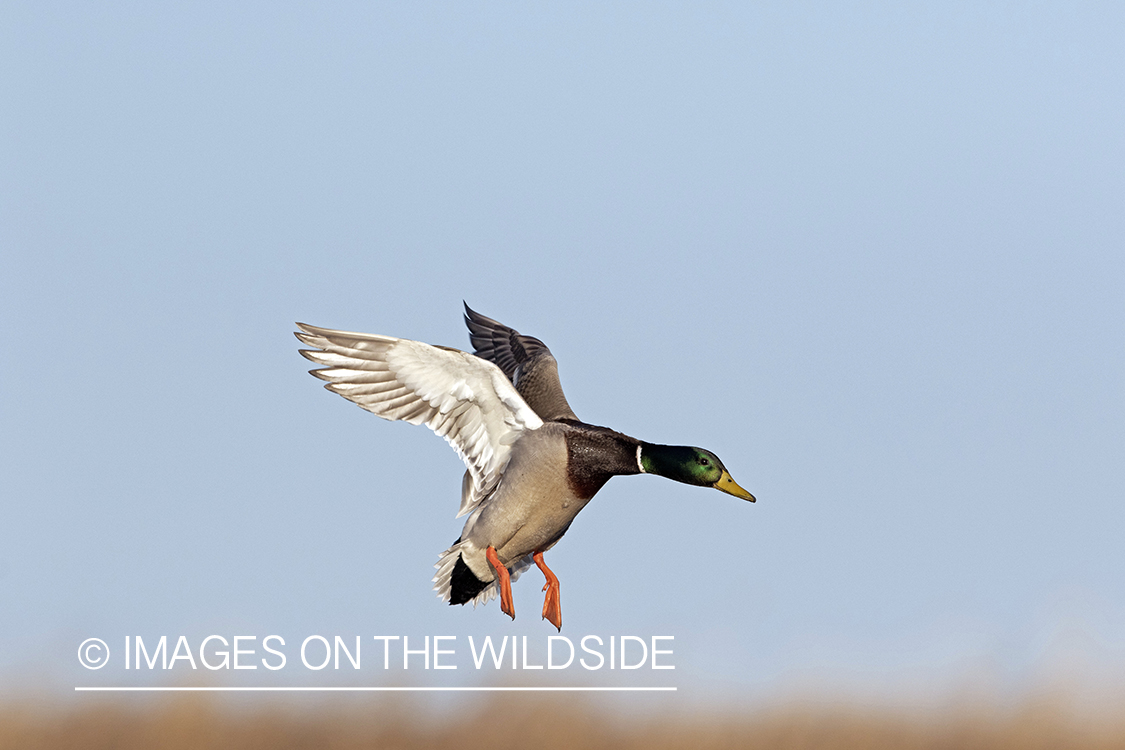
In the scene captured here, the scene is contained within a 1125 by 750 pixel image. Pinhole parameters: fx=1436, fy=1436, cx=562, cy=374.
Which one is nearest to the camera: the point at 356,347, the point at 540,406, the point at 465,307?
the point at 356,347

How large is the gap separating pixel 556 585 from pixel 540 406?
2.00 metres

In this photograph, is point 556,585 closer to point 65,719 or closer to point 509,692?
point 509,692

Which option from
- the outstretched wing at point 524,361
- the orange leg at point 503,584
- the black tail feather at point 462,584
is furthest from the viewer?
the outstretched wing at point 524,361

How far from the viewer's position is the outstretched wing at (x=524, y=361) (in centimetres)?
1055

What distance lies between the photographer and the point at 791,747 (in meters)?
8.71

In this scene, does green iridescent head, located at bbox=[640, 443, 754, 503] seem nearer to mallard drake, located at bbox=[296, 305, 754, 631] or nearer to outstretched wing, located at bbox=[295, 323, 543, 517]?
mallard drake, located at bbox=[296, 305, 754, 631]

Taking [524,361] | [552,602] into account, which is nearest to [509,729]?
[552,602]

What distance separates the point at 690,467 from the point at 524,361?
3.11 meters

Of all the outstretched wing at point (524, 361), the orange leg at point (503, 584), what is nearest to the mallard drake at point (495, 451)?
the orange leg at point (503, 584)

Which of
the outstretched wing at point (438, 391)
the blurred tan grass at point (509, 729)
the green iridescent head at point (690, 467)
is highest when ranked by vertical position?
the outstretched wing at point (438, 391)

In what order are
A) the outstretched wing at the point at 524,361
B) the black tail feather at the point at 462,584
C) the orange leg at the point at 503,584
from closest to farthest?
the orange leg at the point at 503,584 < the black tail feather at the point at 462,584 < the outstretched wing at the point at 524,361

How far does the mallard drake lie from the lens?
8500 mm

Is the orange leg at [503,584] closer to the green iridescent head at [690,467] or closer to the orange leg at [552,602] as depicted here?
the orange leg at [552,602]

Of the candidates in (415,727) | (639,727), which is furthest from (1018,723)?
(415,727)
